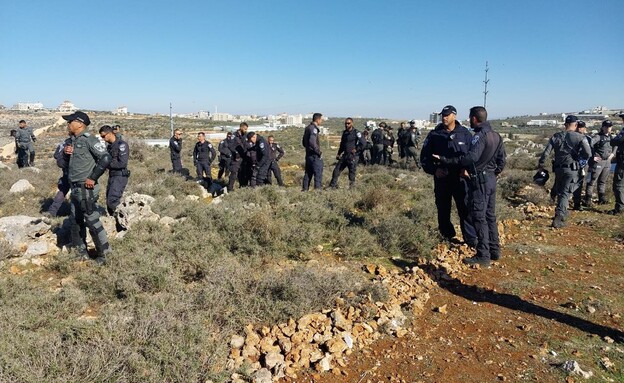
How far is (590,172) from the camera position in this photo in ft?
27.9

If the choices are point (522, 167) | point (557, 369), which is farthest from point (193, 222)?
point (522, 167)

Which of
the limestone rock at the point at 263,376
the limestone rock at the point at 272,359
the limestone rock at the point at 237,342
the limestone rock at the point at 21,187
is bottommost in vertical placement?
the limestone rock at the point at 263,376

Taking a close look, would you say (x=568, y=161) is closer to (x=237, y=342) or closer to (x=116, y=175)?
(x=237, y=342)

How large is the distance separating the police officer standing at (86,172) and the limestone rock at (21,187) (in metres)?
6.28

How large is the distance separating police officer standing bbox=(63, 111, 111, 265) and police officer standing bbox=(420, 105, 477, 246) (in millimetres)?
4303

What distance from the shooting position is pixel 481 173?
16.0ft

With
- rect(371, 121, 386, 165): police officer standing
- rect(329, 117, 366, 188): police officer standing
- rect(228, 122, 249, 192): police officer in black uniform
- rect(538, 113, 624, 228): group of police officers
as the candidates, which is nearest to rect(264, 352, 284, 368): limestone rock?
rect(538, 113, 624, 228): group of police officers

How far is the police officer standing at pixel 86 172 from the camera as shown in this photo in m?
4.95

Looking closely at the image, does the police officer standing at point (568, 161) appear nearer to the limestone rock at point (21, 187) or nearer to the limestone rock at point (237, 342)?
the limestone rock at point (237, 342)

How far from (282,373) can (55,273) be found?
3.58 metres

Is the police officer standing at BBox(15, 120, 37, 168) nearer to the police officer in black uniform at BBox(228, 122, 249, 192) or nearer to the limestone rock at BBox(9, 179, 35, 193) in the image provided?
the limestone rock at BBox(9, 179, 35, 193)

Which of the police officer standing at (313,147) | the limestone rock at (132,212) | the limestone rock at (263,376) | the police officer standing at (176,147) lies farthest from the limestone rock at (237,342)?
the police officer standing at (176,147)

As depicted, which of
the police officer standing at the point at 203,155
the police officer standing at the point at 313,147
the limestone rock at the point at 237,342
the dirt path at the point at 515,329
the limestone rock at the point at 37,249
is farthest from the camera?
the police officer standing at the point at 203,155

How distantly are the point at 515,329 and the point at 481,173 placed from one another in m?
2.01
